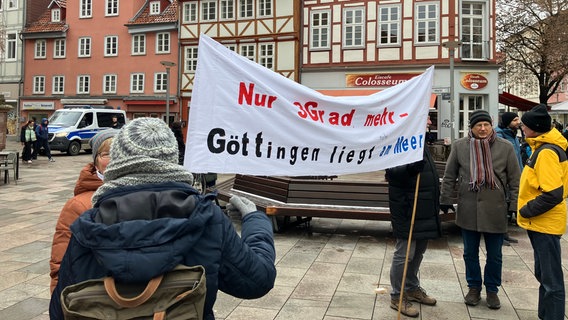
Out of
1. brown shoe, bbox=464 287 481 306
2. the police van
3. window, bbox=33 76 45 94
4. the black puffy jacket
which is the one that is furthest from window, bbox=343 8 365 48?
window, bbox=33 76 45 94

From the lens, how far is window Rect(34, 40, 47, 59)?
35938mm

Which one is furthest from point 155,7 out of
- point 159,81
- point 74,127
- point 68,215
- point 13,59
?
point 68,215

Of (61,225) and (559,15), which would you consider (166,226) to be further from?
(559,15)

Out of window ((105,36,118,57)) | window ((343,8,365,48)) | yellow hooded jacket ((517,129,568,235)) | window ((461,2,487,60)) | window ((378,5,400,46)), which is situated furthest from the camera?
window ((105,36,118,57))

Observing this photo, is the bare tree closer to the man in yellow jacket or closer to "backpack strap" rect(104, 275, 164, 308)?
the man in yellow jacket

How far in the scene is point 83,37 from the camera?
34.7 meters

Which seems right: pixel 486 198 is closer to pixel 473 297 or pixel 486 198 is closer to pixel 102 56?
pixel 473 297

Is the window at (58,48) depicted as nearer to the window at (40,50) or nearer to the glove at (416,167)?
the window at (40,50)

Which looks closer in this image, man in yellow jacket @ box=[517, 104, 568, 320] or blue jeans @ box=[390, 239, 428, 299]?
man in yellow jacket @ box=[517, 104, 568, 320]

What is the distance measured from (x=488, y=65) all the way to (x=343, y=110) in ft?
78.4

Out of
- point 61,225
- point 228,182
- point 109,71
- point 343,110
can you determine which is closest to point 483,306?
point 343,110

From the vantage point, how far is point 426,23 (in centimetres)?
2520

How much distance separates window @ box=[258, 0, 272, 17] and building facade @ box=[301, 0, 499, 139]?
2.41 meters

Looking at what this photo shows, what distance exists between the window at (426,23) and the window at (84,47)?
23.7 meters
